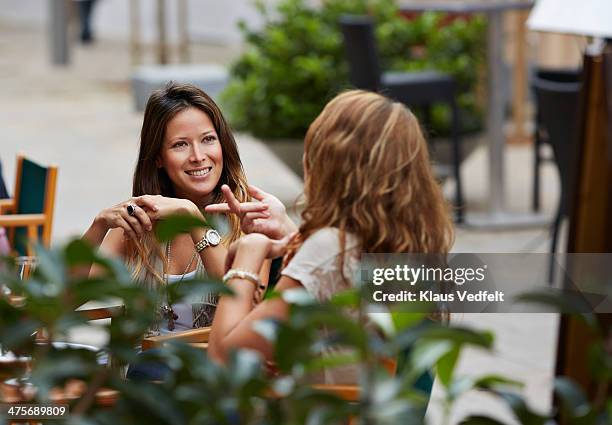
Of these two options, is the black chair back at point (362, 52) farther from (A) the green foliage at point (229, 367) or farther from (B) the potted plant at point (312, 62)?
(A) the green foliage at point (229, 367)

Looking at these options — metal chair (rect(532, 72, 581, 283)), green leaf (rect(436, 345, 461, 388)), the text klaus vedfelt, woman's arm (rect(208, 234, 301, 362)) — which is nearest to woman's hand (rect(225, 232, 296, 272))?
woman's arm (rect(208, 234, 301, 362))

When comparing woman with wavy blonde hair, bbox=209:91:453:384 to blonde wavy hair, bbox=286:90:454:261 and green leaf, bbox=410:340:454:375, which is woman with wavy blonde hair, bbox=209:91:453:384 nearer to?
blonde wavy hair, bbox=286:90:454:261

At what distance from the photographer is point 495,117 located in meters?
7.80

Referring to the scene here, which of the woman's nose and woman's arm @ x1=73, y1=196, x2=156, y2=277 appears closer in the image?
woman's arm @ x1=73, y1=196, x2=156, y2=277

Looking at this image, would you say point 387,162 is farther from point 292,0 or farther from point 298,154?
point 292,0

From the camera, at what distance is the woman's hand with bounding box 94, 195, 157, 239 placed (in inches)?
107

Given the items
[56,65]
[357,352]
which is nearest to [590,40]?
[357,352]

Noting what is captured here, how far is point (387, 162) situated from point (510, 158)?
26.1ft

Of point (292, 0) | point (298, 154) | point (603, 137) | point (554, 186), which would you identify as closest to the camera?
point (603, 137)

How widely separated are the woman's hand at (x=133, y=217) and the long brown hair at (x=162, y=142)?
16 cm

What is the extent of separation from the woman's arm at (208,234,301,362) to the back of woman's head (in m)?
0.10

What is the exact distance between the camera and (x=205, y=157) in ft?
9.67

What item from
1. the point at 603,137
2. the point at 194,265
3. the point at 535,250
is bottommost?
the point at 535,250

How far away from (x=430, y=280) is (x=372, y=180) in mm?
222
